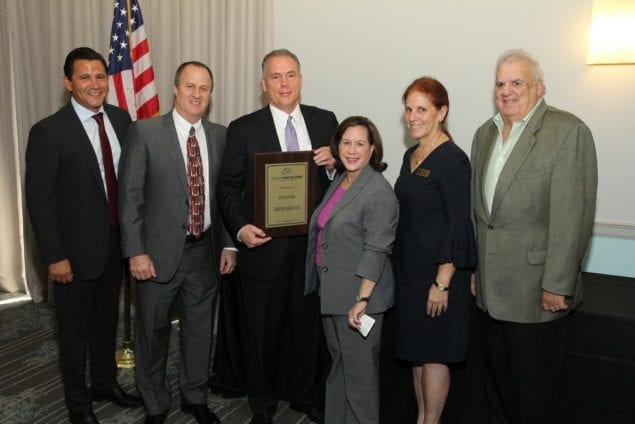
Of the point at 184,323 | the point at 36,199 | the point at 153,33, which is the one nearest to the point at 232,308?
the point at 184,323

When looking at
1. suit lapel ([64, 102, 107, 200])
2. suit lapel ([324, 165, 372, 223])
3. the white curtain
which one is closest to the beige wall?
the white curtain

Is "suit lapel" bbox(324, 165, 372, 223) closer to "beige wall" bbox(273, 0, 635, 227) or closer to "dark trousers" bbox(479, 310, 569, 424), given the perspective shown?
"dark trousers" bbox(479, 310, 569, 424)

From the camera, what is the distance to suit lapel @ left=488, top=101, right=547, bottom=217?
8.17 feet

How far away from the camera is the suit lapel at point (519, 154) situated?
98.0 inches

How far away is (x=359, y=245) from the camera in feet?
8.91

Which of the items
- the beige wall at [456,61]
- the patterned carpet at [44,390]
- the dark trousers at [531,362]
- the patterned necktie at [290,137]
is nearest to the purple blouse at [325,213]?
the patterned necktie at [290,137]

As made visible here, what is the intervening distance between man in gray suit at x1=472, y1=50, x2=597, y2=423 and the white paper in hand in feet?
1.70

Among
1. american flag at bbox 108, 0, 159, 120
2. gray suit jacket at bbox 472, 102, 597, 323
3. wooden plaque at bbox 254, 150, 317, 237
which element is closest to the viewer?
gray suit jacket at bbox 472, 102, 597, 323

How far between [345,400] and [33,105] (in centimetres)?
415

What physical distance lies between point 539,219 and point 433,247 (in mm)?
460

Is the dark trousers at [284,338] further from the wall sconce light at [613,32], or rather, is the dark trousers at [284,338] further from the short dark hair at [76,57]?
the wall sconce light at [613,32]

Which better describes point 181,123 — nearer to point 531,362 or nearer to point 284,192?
point 284,192

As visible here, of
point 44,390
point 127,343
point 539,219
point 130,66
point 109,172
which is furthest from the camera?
point 127,343

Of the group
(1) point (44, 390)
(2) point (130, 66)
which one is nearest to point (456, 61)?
(2) point (130, 66)
